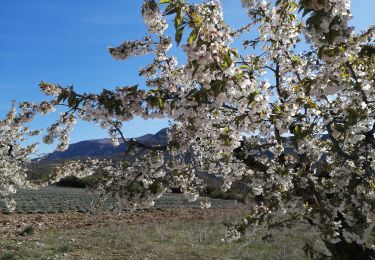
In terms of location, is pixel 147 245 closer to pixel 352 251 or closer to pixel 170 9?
pixel 352 251

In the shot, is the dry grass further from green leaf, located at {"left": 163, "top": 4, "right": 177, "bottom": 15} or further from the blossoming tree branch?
green leaf, located at {"left": 163, "top": 4, "right": 177, "bottom": 15}

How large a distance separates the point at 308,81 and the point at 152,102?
158 cm

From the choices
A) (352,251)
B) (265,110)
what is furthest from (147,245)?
(265,110)

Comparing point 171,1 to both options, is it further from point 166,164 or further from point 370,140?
point 166,164

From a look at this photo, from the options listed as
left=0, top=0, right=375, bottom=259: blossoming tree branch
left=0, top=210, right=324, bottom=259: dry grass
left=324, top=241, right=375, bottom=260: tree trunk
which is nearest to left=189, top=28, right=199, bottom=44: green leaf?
left=0, top=0, right=375, bottom=259: blossoming tree branch

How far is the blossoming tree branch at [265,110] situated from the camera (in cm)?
376

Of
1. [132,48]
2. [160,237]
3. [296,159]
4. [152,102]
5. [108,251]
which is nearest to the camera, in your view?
[152,102]

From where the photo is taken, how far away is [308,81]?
15.3ft

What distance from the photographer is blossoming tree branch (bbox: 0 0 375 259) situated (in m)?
3.76

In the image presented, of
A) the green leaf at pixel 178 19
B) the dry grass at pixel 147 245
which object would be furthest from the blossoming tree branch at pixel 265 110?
the dry grass at pixel 147 245

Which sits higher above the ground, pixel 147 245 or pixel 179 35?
pixel 179 35

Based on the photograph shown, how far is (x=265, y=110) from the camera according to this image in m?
4.08

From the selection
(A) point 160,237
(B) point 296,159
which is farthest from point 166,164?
(A) point 160,237

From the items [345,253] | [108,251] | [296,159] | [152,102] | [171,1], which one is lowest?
[108,251]
